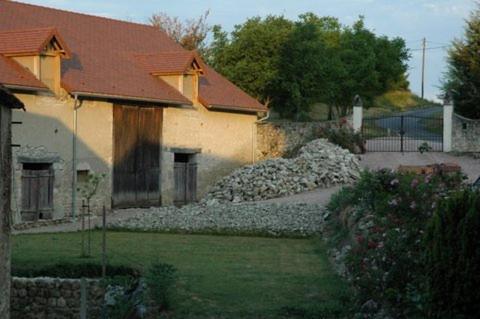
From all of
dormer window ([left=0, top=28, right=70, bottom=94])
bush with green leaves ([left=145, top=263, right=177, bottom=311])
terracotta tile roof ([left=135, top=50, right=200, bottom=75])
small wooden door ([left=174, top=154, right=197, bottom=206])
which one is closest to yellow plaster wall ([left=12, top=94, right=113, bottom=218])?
dormer window ([left=0, top=28, right=70, bottom=94])

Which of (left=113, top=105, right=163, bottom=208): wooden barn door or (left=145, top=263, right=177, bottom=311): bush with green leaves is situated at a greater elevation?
(left=113, top=105, right=163, bottom=208): wooden barn door

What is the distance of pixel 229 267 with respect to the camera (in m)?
16.4

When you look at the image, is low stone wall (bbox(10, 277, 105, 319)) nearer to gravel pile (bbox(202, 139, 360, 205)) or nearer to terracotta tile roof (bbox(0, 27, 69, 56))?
terracotta tile roof (bbox(0, 27, 69, 56))

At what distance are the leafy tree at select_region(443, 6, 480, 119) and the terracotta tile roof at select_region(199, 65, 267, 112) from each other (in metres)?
11.7

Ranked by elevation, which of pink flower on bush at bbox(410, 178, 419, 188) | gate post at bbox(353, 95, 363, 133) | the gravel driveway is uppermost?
gate post at bbox(353, 95, 363, 133)

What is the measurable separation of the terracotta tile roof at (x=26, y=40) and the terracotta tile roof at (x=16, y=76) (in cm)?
43

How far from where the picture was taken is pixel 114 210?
97.9 ft

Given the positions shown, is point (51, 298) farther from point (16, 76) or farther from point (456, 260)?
point (16, 76)

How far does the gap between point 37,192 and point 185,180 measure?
27.0 ft

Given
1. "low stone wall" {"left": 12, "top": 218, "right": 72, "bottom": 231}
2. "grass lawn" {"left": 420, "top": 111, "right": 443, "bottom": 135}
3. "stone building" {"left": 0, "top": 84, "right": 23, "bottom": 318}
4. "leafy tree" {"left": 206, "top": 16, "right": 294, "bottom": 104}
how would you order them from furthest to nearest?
"grass lawn" {"left": 420, "top": 111, "right": 443, "bottom": 135} < "leafy tree" {"left": 206, "top": 16, "right": 294, "bottom": 104} < "low stone wall" {"left": 12, "top": 218, "right": 72, "bottom": 231} < "stone building" {"left": 0, "top": 84, "right": 23, "bottom": 318}

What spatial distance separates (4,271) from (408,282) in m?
5.59

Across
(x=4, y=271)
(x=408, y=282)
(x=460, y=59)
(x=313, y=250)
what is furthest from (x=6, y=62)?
(x=460, y=59)

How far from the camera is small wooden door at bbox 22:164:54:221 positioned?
26.2 metres

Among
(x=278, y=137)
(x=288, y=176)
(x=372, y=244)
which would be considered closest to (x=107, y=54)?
(x=288, y=176)
